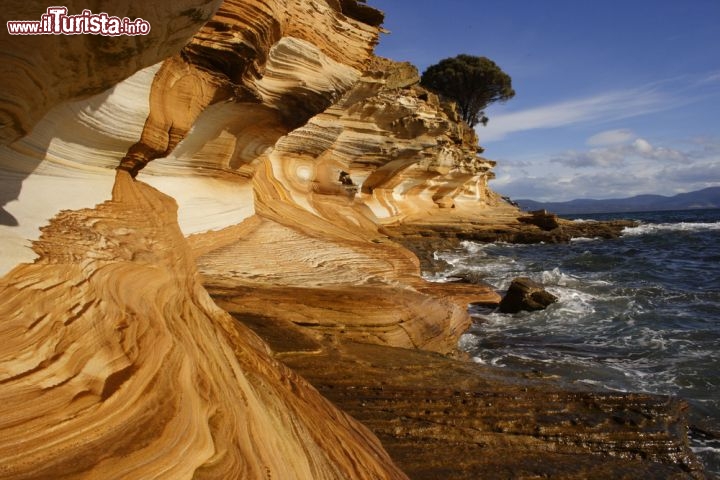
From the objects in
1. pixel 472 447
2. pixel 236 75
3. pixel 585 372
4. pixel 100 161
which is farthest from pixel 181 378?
pixel 585 372

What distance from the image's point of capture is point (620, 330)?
702cm

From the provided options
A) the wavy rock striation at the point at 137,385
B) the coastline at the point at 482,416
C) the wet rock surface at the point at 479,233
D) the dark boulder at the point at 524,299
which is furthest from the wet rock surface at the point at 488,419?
the wet rock surface at the point at 479,233

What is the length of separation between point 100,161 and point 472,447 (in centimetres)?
324

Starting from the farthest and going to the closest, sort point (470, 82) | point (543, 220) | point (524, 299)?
point (470, 82) < point (543, 220) < point (524, 299)

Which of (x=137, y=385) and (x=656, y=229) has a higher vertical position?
(x=137, y=385)

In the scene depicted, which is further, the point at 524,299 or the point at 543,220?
the point at 543,220

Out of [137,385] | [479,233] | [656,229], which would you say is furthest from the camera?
[656,229]

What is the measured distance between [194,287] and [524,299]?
5883 millimetres

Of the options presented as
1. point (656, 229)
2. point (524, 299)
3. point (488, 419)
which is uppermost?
point (656, 229)

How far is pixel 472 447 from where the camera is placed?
2850 mm

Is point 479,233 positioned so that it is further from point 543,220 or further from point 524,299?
point 524,299

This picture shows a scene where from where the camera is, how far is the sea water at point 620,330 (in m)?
4.86

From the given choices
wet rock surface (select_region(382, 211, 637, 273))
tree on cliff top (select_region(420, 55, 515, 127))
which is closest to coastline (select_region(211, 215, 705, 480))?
wet rock surface (select_region(382, 211, 637, 273))

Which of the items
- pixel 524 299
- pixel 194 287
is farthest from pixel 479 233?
pixel 194 287
